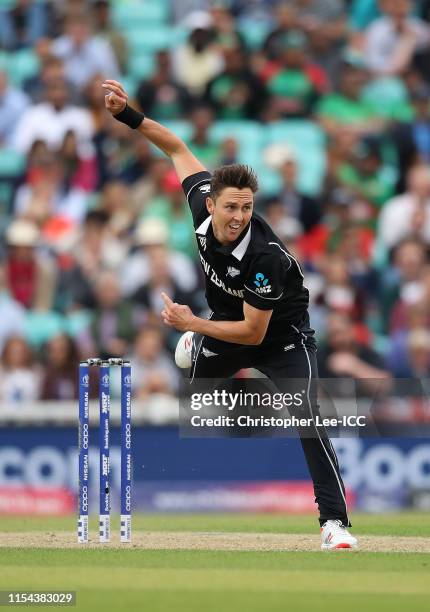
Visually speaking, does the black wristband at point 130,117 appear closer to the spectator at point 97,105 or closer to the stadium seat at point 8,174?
the stadium seat at point 8,174

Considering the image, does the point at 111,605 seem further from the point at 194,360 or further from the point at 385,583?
the point at 194,360

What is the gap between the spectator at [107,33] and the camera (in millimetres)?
16938

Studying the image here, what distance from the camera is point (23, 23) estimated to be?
1756 cm

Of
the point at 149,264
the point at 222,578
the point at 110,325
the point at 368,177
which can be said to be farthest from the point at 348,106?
the point at 222,578

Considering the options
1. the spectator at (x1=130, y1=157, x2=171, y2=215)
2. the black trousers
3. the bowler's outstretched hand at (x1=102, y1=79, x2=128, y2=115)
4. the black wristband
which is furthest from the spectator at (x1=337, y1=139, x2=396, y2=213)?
the black trousers

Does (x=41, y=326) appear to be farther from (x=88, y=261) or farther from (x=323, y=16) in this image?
(x=323, y=16)

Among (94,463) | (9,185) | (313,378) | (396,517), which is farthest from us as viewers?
(9,185)

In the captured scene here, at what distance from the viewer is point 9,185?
1577 cm

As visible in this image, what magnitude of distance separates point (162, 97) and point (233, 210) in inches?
342

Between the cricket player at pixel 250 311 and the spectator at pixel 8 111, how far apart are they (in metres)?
7.92

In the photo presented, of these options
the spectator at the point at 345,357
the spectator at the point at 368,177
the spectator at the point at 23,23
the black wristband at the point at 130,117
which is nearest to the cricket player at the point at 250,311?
the black wristband at the point at 130,117

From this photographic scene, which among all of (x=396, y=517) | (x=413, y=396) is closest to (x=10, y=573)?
(x=396, y=517)

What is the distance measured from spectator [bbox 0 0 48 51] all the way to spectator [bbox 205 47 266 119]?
8.30ft

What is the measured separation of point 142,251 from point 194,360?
19.1ft
